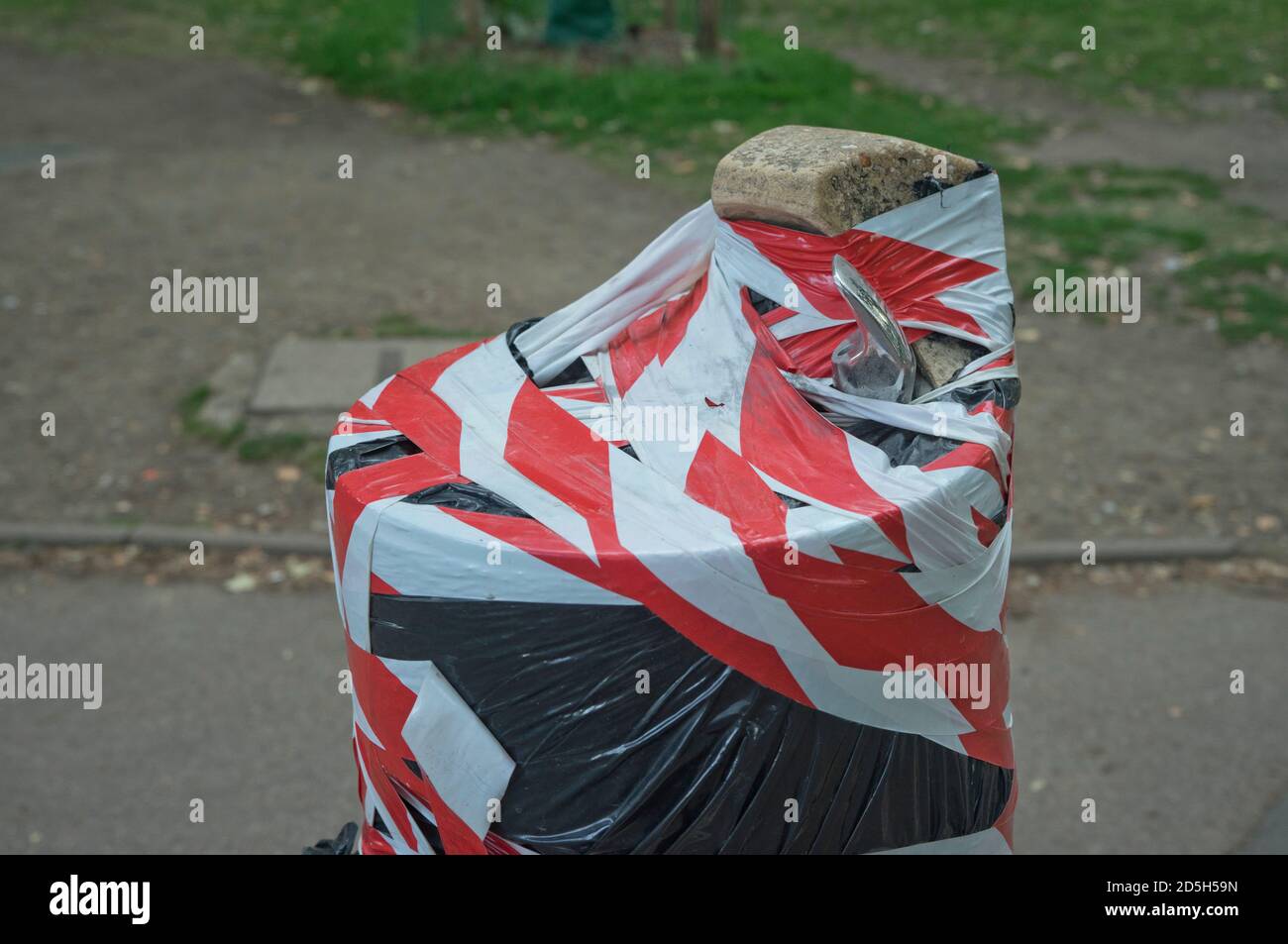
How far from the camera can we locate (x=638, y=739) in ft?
6.05

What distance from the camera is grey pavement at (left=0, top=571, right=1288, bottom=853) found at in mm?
3340

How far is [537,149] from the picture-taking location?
8406 millimetres

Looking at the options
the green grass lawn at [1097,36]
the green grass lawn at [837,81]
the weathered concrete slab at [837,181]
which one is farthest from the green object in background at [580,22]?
the weathered concrete slab at [837,181]

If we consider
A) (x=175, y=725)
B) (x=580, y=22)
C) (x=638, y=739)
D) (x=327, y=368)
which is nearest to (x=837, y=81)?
(x=580, y=22)

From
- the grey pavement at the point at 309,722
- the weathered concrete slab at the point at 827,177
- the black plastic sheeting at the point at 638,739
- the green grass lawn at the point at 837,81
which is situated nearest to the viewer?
the black plastic sheeting at the point at 638,739

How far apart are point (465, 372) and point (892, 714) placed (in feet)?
3.08

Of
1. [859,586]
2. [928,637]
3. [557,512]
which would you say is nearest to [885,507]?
[859,586]

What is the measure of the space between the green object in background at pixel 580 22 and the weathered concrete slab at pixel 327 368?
15.6 feet

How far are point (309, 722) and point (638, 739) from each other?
2.13m

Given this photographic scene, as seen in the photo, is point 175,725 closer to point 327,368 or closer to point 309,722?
point 309,722

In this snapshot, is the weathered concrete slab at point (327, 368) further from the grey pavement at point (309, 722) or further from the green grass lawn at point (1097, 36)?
the green grass lawn at point (1097, 36)

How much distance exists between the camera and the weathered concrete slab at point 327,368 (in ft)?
16.9

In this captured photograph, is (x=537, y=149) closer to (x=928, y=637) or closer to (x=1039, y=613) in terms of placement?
(x=1039, y=613)

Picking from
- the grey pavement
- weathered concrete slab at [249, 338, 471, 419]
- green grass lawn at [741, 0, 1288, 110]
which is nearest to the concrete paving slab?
the grey pavement
